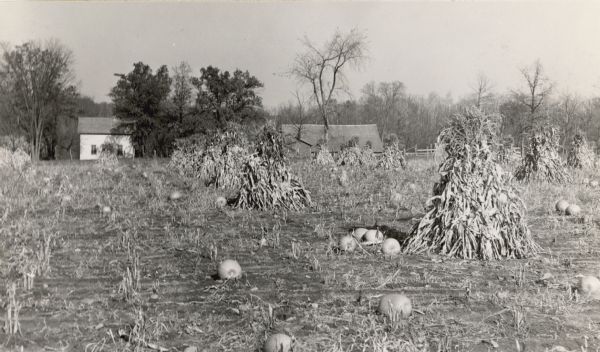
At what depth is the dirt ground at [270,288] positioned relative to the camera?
12.9ft

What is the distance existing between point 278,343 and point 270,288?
1.69m

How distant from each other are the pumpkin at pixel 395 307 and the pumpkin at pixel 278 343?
3.33 ft

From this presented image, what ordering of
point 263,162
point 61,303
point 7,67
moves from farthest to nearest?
point 7,67, point 263,162, point 61,303

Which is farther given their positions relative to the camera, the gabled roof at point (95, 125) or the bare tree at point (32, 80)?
the gabled roof at point (95, 125)

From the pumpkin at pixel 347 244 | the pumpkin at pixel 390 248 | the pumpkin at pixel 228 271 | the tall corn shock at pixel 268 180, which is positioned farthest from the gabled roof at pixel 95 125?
the pumpkin at pixel 228 271

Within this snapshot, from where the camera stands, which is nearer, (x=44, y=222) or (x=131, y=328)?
(x=131, y=328)

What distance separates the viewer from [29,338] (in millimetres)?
3928

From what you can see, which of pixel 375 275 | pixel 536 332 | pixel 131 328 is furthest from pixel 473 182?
pixel 131 328

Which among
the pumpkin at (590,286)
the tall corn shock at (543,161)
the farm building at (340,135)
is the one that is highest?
the farm building at (340,135)

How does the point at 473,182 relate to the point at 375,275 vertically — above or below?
above

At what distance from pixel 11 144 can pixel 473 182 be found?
27.7 meters

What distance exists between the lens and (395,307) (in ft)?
13.9

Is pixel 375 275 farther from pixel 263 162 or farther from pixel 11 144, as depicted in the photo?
pixel 11 144

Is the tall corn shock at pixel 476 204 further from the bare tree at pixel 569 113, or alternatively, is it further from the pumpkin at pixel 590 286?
the bare tree at pixel 569 113
